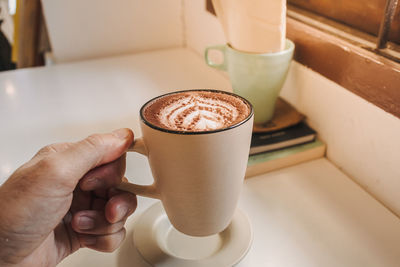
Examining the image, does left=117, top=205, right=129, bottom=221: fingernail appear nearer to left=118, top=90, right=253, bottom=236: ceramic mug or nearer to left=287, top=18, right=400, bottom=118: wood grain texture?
left=118, top=90, right=253, bottom=236: ceramic mug

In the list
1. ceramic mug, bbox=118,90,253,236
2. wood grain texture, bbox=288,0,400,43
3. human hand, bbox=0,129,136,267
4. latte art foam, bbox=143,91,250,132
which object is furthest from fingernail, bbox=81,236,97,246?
wood grain texture, bbox=288,0,400,43

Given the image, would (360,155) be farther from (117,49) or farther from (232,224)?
(117,49)

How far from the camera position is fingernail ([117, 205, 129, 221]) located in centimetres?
54

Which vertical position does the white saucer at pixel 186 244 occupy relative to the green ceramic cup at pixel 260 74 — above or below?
below

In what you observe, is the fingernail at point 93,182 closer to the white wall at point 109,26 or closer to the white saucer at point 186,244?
the white saucer at point 186,244

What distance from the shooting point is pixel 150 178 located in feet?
2.29

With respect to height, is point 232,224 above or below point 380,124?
below

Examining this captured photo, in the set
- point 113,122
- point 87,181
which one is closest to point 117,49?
point 113,122

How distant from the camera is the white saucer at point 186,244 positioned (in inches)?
20.1

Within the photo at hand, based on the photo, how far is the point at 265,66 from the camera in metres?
0.70

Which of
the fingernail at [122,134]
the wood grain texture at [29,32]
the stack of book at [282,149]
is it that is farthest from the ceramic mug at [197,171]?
the wood grain texture at [29,32]

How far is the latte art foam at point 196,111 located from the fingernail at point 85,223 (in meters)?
0.21

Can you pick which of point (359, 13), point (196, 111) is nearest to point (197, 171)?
point (196, 111)

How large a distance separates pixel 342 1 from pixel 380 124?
1.07 feet
